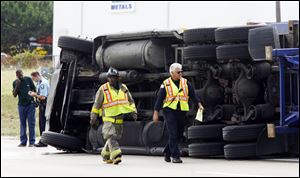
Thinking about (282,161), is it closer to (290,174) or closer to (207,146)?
(207,146)

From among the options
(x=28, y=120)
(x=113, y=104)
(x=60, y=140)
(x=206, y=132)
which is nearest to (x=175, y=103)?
(x=206, y=132)

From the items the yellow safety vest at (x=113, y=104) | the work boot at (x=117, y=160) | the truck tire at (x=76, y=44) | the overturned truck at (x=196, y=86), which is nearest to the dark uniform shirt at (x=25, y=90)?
the overturned truck at (x=196, y=86)

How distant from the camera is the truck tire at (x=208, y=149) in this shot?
12.6 meters

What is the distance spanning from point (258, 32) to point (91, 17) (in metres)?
27.0

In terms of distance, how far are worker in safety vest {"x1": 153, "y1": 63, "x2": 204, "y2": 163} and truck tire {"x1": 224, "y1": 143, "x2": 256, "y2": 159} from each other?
77 centimetres

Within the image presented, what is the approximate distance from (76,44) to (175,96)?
3.37 metres

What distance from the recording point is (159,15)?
1428 inches

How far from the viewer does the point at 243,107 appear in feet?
41.7

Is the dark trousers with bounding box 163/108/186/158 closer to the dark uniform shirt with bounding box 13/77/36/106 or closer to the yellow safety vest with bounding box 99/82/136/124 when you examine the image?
the yellow safety vest with bounding box 99/82/136/124

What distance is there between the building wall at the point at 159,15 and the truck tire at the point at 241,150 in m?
18.4

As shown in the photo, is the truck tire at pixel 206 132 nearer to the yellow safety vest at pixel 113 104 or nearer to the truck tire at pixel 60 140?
the yellow safety vest at pixel 113 104

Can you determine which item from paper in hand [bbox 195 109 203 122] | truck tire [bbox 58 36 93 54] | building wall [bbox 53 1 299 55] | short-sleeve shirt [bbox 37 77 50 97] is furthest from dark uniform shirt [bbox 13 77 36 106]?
building wall [bbox 53 1 299 55]

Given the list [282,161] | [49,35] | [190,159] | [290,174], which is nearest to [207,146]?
[190,159]

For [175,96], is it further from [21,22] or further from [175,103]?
[21,22]
